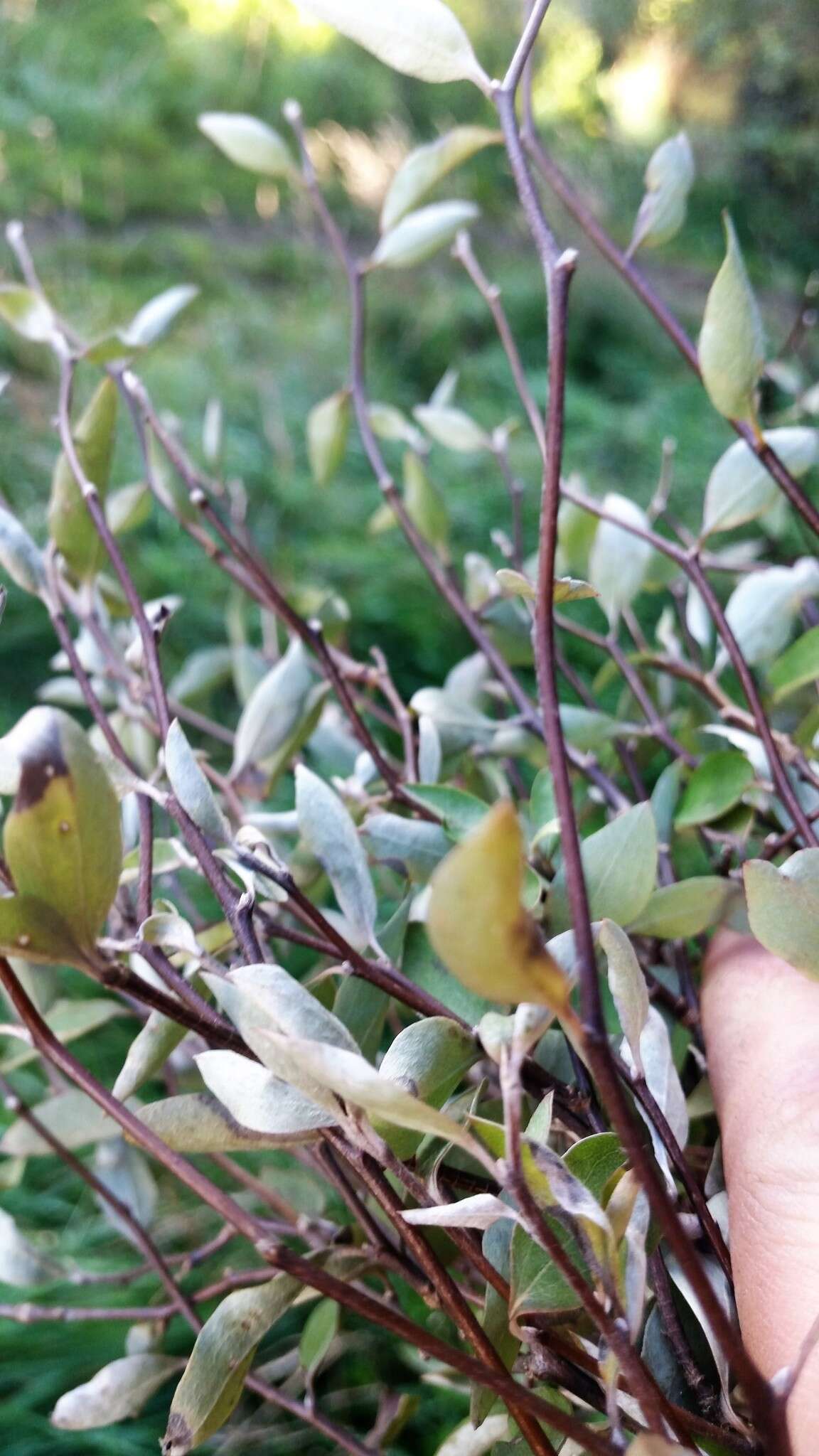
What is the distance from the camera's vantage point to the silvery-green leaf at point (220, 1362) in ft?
0.70

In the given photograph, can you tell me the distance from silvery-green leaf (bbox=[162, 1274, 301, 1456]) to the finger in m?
0.10

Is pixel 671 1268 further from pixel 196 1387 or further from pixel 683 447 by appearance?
pixel 683 447

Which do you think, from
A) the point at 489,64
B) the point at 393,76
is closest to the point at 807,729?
the point at 489,64

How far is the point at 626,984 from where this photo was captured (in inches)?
7.5

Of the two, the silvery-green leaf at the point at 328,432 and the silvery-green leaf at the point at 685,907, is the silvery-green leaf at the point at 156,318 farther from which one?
the silvery-green leaf at the point at 685,907

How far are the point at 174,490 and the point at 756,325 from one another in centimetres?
25

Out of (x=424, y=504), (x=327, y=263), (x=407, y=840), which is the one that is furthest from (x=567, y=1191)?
(x=327, y=263)

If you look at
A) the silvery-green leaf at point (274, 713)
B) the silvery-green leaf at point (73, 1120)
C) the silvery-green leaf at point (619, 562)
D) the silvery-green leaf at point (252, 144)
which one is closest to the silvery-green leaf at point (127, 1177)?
the silvery-green leaf at point (73, 1120)

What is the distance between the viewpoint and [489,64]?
1.76 m

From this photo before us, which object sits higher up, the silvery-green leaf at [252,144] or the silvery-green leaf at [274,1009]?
the silvery-green leaf at [252,144]

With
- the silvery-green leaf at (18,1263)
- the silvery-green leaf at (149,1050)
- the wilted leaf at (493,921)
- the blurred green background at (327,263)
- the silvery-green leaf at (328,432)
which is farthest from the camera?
the blurred green background at (327,263)

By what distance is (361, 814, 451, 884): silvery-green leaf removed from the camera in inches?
10.7

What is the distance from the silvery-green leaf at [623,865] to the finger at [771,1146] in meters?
0.04

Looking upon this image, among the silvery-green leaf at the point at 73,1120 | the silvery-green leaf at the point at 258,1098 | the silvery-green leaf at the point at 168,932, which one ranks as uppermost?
the silvery-green leaf at the point at 168,932
